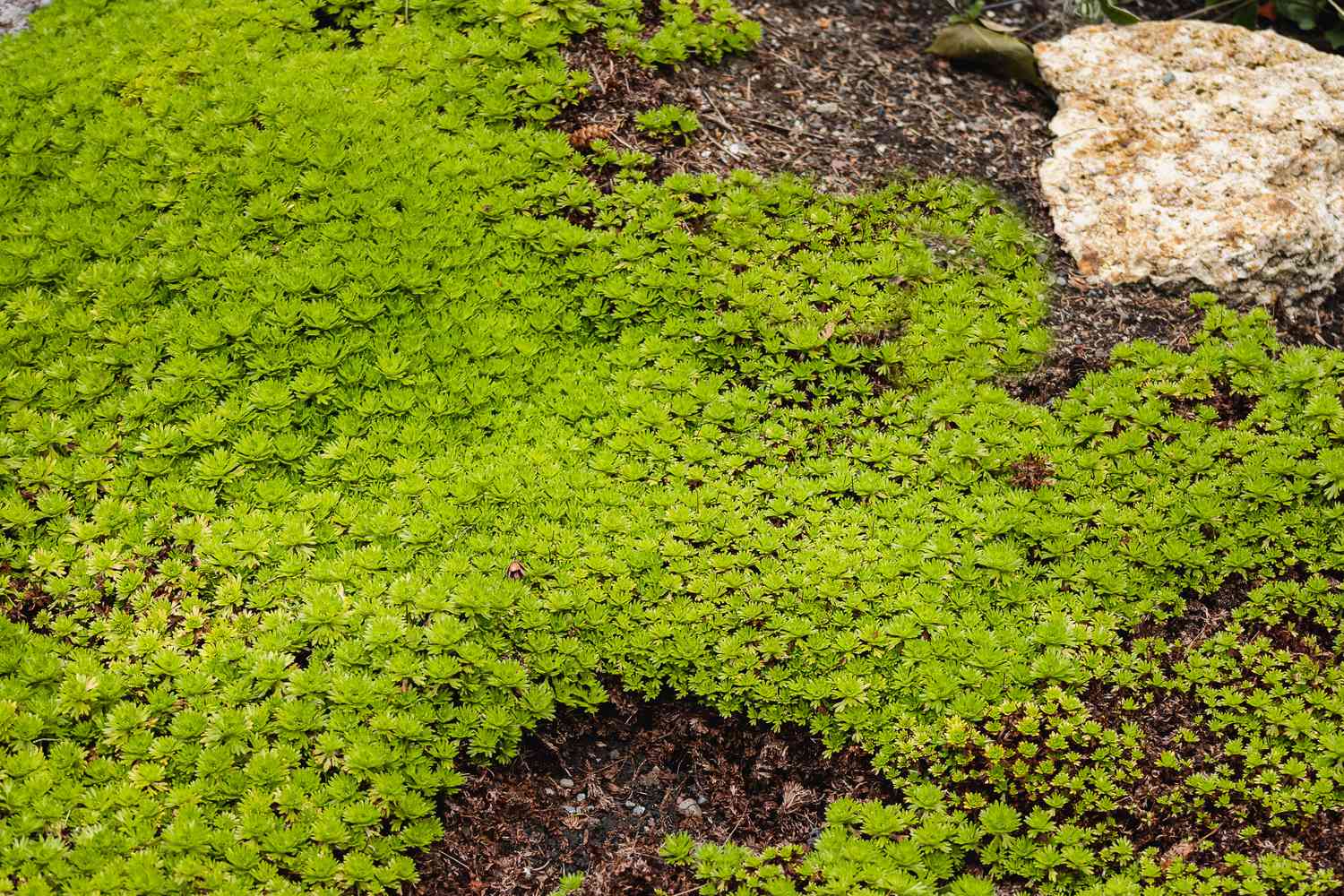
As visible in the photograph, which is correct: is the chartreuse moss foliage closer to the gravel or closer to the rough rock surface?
the gravel

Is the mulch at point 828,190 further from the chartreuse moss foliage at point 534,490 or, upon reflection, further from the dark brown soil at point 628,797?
the chartreuse moss foliage at point 534,490

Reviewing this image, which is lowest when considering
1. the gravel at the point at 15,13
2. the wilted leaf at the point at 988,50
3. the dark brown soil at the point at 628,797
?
the dark brown soil at the point at 628,797

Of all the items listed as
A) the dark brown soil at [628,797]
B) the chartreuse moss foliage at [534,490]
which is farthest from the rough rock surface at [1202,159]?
the dark brown soil at [628,797]

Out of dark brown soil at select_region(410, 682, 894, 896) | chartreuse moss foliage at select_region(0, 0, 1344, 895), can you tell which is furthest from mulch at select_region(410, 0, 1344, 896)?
chartreuse moss foliage at select_region(0, 0, 1344, 895)

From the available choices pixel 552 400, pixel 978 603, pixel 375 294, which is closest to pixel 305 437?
pixel 375 294

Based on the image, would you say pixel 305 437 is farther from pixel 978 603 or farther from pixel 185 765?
pixel 978 603
